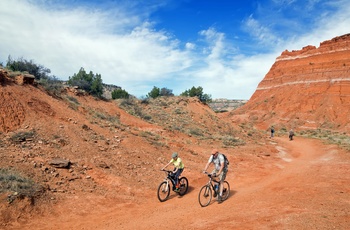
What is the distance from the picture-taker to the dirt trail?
6.83 meters

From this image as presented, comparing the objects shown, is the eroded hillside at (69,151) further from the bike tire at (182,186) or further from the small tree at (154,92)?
the small tree at (154,92)

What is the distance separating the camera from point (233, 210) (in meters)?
8.08

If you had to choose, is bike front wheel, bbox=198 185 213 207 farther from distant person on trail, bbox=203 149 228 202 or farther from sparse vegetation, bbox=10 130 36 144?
sparse vegetation, bbox=10 130 36 144

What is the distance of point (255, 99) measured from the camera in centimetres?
7412

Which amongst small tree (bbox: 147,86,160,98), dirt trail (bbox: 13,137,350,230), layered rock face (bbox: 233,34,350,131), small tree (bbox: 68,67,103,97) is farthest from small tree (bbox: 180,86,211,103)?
dirt trail (bbox: 13,137,350,230)

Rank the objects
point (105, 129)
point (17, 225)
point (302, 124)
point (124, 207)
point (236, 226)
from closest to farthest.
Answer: point (236, 226), point (17, 225), point (124, 207), point (105, 129), point (302, 124)

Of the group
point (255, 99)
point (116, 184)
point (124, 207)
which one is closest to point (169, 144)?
point (116, 184)

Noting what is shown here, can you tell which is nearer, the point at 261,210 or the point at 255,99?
the point at 261,210

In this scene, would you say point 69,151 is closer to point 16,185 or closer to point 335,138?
point 16,185

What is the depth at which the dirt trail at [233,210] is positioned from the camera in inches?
269

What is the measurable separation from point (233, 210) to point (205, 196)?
3.86ft

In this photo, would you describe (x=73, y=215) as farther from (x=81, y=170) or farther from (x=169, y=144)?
(x=169, y=144)

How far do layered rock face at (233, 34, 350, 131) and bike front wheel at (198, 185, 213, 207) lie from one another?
1883 inches

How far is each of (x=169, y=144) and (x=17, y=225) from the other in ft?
40.3
